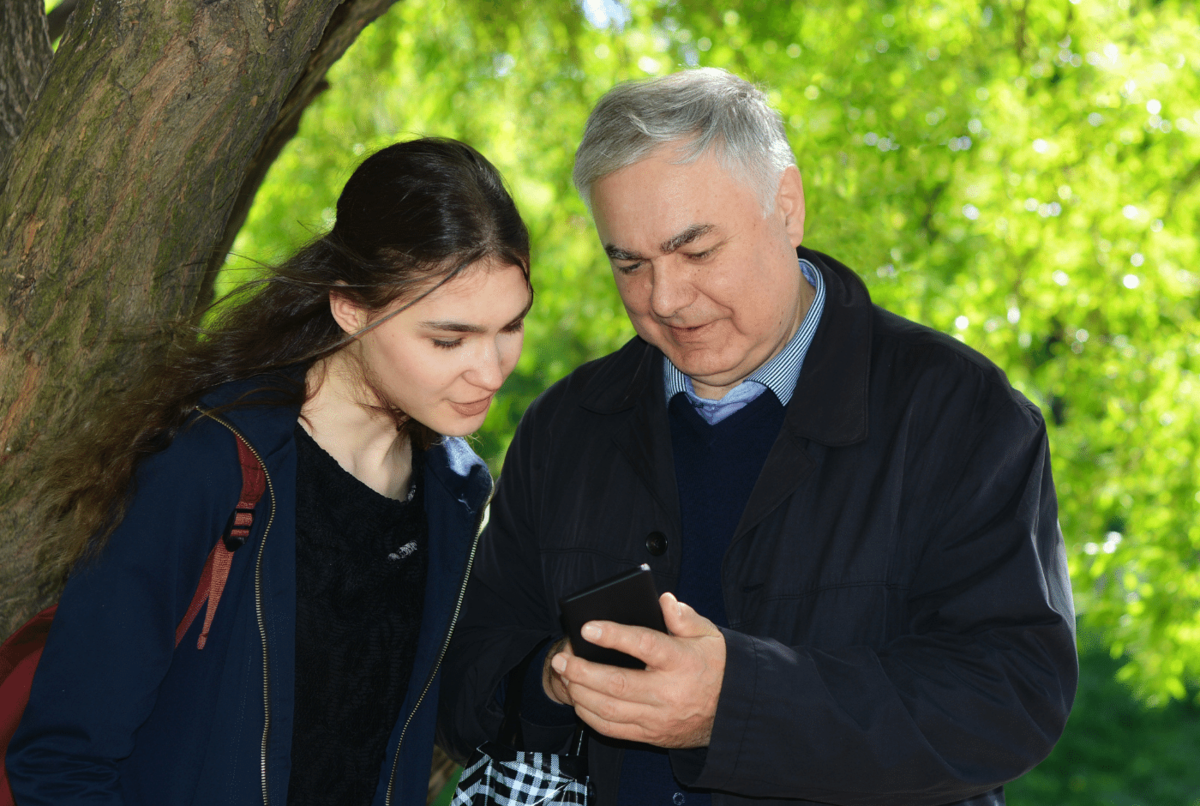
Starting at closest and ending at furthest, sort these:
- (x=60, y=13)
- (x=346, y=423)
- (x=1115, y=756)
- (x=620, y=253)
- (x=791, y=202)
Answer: (x=346, y=423), (x=620, y=253), (x=791, y=202), (x=60, y=13), (x=1115, y=756)

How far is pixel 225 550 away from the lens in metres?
1.95

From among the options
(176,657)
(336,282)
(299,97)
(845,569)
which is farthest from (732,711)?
(299,97)

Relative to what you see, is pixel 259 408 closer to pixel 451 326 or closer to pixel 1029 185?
pixel 451 326

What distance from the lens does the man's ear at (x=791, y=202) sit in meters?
2.47

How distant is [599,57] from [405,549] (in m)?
4.41

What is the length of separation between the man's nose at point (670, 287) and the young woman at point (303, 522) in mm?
280

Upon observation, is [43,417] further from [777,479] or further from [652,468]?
[777,479]

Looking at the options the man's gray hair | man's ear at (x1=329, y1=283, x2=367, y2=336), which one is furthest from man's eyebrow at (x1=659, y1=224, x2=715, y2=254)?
man's ear at (x1=329, y1=283, x2=367, y2=336)

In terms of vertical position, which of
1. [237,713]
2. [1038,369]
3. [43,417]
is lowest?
[237,713]

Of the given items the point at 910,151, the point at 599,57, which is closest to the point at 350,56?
the point at 599,57

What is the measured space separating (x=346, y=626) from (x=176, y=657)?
0.34 metres

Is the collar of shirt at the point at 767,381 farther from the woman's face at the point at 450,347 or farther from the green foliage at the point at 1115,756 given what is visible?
the green foliage at the point at 1115,756

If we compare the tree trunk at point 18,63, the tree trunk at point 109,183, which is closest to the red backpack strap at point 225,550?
the tree trunk at point 109,183

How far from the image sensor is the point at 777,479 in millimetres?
2209
